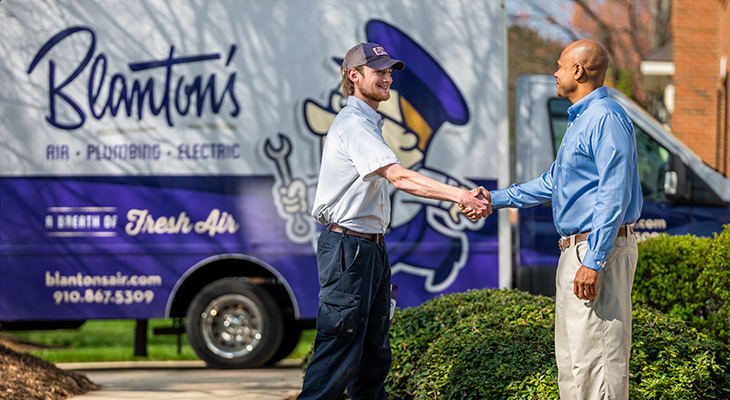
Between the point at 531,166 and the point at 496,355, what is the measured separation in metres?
→ 3.29

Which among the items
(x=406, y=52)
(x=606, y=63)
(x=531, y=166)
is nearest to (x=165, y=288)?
(x=406, y=52)

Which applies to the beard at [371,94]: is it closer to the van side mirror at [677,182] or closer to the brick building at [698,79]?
the van side mirror at [677,182]

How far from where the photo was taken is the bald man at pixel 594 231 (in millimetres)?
3402

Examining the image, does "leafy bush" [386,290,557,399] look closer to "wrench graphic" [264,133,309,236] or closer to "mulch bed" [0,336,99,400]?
"wrench graphic" [264,133,309,236]

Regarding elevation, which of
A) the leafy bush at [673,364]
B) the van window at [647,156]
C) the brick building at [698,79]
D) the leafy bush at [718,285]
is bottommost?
the leafy bush at [673,364]

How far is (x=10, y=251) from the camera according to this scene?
708cm

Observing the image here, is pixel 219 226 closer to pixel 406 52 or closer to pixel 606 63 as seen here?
pixel 406 52

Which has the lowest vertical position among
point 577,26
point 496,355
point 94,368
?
point 94,368

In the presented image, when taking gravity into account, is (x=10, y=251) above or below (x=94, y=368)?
above

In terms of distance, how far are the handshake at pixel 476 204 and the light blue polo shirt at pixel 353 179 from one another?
404 mm

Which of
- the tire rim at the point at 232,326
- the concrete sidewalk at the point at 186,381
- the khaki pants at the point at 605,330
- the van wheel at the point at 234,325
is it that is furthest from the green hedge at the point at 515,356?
the tire rim at the point at 232,326

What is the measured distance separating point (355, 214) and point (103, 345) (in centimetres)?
732

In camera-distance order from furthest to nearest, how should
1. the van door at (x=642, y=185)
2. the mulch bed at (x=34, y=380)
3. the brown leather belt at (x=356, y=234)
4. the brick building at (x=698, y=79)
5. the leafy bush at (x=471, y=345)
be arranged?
the brick building at (x=698, y=79)
the van door at (x=642, y=185)
the mulch bed at (x=34, y=380)
the leafy bush at (x=471, y=345)
the brown leather belt at (x=356, y=234)

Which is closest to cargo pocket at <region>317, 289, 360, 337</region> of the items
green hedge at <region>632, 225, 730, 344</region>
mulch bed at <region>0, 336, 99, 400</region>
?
green hedge at <region>632, 225, 730, 344</region>
